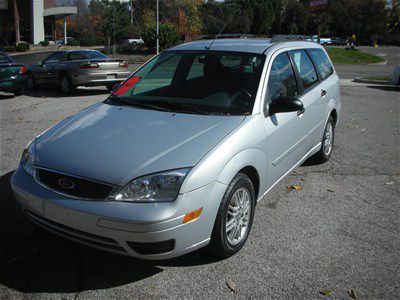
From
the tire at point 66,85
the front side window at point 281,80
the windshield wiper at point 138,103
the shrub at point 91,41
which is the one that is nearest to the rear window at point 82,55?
the tire at point 66,85

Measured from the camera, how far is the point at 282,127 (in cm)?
406

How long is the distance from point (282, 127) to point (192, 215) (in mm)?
1597

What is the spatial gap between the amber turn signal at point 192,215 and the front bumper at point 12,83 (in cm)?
1132

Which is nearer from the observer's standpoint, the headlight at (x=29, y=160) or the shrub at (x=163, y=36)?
the headlight at (x=29, y=160)

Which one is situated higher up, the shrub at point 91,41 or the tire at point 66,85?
the shrub at point 91,41

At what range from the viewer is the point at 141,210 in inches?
109

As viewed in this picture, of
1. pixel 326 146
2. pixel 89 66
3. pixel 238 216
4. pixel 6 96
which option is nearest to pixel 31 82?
pixel 6 96

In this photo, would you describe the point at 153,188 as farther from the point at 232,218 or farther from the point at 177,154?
the point at 232,218

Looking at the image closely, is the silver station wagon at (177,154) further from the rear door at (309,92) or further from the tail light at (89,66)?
the tail light at (89,66)

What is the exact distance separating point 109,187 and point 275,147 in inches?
67.7

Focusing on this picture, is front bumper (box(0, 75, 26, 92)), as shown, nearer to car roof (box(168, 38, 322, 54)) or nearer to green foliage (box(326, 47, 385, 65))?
car roof (box(168, 38, 322, 54))

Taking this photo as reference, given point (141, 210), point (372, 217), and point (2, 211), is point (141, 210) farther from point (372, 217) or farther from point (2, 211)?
point (372, 217)

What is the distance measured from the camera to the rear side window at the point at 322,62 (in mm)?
5543

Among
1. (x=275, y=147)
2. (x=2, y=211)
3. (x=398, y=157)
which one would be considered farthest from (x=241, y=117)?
(x=398, y=157)
